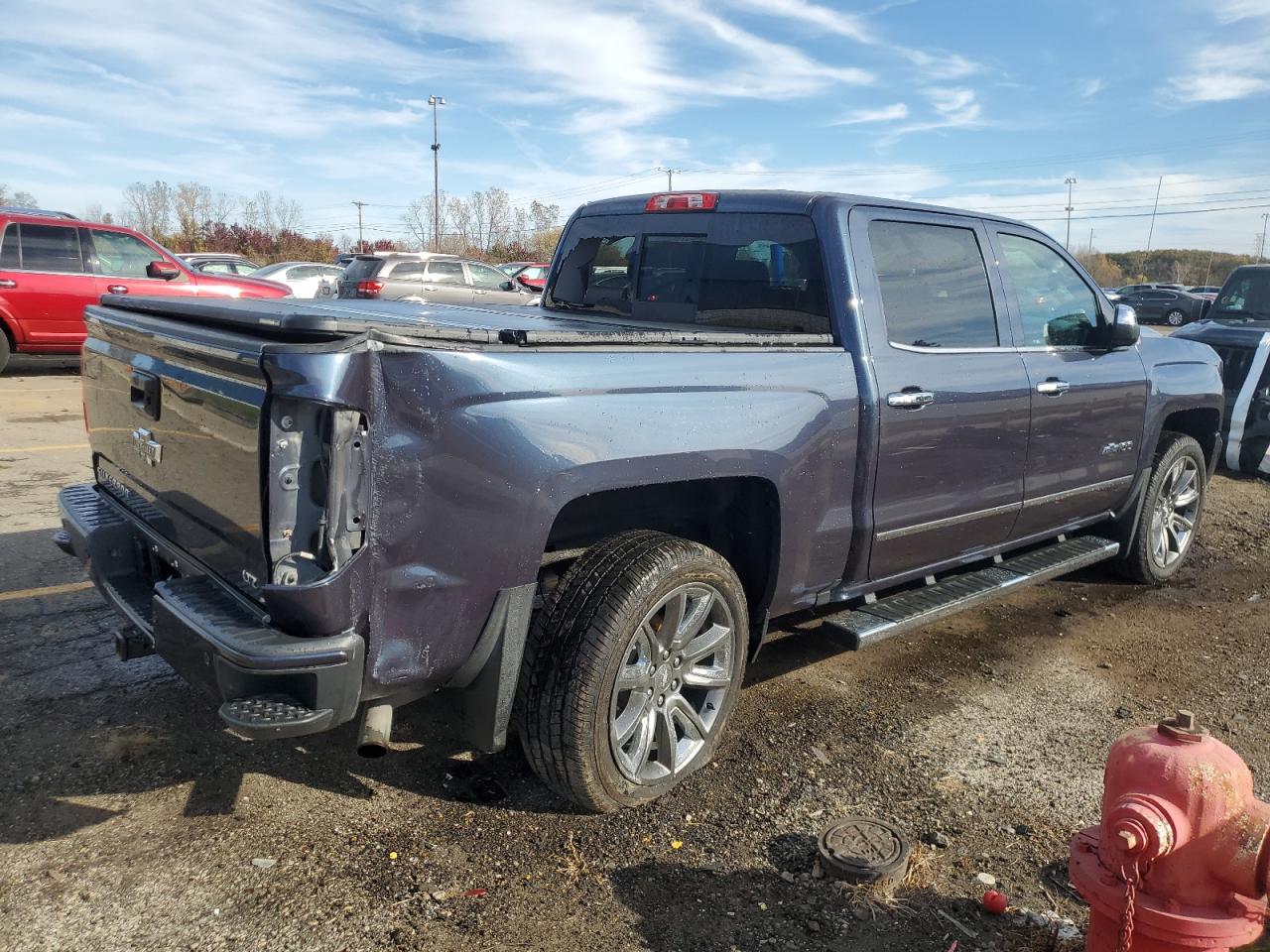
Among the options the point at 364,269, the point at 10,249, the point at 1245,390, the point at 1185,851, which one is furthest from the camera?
the point at 364,269

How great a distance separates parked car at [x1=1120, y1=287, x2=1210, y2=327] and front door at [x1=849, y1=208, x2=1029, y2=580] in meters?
35.5

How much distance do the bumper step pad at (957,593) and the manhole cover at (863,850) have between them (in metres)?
0.71

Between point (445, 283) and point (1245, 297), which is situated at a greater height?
point (1245, 297)

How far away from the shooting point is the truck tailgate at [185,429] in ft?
8.00

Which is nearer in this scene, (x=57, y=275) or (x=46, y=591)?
(x=46, y=591)

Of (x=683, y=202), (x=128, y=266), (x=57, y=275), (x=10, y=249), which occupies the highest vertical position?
(x=683, y=202)

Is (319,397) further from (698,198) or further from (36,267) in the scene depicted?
(36,267)

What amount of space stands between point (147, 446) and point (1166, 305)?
40675 millimetres

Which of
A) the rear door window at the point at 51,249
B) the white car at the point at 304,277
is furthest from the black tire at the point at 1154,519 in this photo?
the white car at the point at 304,277

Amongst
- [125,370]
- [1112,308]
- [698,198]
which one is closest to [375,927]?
[125,370]

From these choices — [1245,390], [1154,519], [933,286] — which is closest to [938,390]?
[933,286]

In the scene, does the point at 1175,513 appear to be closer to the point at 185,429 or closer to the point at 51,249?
the point at 185,429

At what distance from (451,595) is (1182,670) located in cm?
362

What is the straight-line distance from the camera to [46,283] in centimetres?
1117
